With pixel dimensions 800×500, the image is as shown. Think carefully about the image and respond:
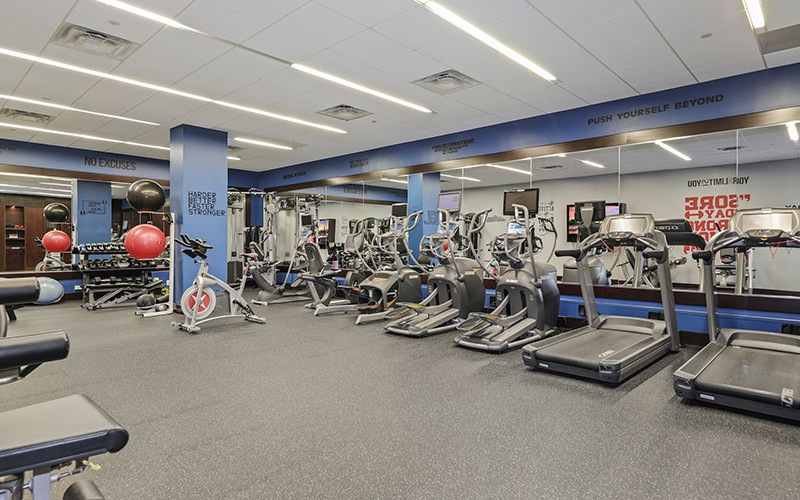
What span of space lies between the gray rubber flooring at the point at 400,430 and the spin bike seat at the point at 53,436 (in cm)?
90

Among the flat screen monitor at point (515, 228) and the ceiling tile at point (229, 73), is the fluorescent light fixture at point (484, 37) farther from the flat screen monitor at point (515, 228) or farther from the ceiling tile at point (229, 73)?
the ceiling tile at point (229, 73)

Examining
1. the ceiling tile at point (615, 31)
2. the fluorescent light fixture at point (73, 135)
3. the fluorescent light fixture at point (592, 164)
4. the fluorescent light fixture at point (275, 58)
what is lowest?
the fluorescent light fixture at point (592, 164)

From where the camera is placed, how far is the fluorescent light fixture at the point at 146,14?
12.5ft

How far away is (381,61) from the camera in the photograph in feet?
16.1

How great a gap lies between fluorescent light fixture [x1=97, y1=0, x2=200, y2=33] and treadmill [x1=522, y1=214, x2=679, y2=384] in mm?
4490

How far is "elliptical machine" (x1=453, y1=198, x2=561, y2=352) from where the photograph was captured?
514 cm

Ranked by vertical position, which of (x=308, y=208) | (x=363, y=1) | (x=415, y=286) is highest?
(x=363, y=1)

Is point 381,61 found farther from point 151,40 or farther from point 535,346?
point 535,346

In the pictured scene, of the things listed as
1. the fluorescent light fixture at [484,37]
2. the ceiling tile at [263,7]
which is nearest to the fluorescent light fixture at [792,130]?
the fluorescent light fixture at [484,37]

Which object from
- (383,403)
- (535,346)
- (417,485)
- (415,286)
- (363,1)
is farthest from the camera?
(415,286)

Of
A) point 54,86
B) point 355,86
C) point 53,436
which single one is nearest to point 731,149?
point 355,86

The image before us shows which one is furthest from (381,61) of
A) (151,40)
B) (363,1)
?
(151,40)

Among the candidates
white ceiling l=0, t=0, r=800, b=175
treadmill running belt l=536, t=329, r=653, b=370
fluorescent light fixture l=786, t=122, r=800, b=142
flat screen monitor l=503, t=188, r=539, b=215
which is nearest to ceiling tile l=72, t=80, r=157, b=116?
white ceiling l=0, t=0, r=800, b=175

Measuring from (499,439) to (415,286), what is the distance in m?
4.59
